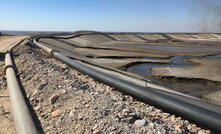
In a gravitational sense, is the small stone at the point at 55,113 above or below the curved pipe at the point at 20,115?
below

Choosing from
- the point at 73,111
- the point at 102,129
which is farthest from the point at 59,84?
the point at 102,129

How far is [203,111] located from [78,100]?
2637 mm

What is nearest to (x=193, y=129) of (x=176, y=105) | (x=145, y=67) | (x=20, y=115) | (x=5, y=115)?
(x=176, y=105)

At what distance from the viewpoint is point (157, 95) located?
4.36 meters

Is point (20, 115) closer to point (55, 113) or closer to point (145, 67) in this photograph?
point (55, 113)

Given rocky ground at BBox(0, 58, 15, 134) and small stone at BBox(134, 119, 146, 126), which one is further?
rocky ground at BBox(0, 58, 15, 134)

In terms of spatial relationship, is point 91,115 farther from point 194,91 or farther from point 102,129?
point 194,91

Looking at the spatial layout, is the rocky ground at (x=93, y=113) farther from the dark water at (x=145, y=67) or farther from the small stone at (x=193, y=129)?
the dark water at (x=145, y=67)

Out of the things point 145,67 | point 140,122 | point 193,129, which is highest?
point 140,122

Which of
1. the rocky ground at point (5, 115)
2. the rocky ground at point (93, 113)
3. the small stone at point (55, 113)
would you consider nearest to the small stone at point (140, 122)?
the rocky ground at point (93, 113)

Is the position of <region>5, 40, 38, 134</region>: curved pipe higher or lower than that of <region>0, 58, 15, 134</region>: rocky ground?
higher

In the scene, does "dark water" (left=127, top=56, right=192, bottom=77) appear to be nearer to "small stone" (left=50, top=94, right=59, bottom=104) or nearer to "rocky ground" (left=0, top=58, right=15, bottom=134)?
"small stone" (left=50, top=94, right=59, bottom=104)

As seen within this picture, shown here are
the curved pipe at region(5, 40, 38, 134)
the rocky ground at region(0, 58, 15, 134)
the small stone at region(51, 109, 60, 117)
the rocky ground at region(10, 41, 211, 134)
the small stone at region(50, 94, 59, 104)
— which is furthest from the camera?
the small stone at region(50, 94, 59, 104)

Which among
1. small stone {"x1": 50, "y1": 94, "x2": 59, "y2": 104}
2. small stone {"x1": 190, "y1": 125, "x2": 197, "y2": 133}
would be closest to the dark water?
small stone {"x1": 50, "y1": 94, "x2": 59, "y2": 104}
